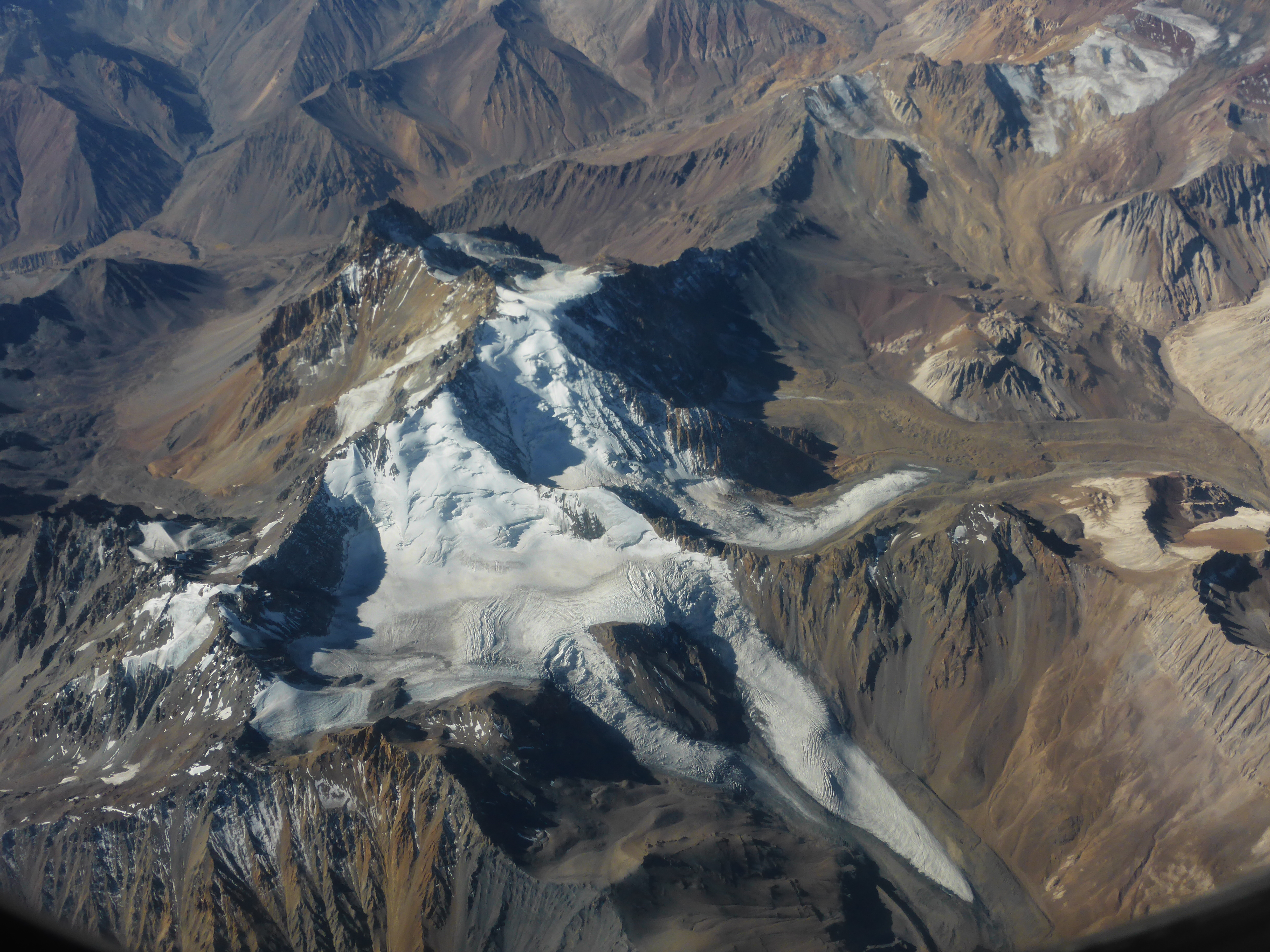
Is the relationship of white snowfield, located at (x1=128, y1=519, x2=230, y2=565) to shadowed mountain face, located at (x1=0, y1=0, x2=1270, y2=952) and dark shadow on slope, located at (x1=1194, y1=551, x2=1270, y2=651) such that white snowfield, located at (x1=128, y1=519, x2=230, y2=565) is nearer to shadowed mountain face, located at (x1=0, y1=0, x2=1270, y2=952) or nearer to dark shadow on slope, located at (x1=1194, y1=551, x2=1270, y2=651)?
shadowed mountain face, located at (x1=0, y1=0, x2=1270, y2=952)

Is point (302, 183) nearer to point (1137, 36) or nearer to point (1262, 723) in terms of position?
point (1137, 36)

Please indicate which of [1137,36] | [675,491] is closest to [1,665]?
[675,491]

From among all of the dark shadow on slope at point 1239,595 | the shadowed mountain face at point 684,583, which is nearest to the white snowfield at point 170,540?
the shadowed mountain face at point 684,583

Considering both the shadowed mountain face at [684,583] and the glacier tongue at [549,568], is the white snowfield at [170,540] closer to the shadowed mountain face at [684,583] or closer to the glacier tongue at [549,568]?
the shadowed mountain face at [684,583]

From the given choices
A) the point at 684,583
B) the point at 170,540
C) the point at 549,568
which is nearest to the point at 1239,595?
the point at 684,583

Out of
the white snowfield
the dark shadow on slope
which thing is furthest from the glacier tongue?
the dark shadow on slope

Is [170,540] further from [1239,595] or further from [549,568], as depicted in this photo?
[1239,595]
